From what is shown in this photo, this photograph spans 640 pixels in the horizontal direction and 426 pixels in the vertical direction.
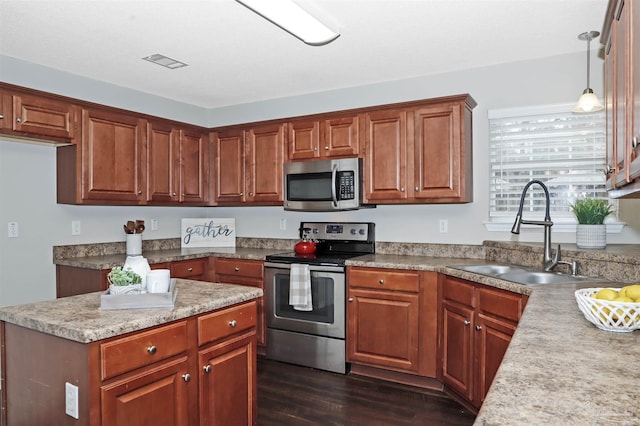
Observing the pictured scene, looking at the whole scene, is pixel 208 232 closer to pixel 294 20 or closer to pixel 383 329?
pixel 383 329

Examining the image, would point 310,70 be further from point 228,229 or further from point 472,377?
point 472,377

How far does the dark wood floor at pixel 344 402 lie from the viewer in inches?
107

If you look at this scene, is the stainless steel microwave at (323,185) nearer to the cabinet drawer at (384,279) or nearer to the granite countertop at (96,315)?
the cabinet drawer at (384,279)

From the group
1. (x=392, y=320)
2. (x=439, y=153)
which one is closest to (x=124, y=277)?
(x=392, y=320)

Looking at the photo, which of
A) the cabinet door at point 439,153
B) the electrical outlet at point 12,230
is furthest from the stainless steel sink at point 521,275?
the electrical outlet at point 12,230

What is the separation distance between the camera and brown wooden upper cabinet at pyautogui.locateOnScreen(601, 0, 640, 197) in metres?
1.19

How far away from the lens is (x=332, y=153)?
3848 mm

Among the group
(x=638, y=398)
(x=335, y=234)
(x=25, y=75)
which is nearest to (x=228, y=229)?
(x=335, y=234)

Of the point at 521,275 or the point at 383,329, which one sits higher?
the point at 521,275

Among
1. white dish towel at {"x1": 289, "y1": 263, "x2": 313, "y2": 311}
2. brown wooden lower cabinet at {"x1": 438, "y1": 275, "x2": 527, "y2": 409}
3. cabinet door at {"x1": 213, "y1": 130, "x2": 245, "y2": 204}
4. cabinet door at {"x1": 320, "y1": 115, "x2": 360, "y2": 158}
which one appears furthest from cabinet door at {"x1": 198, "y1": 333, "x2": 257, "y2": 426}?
cabinet door at {"x1": 213, "y1": 130, "x2": 245, "y2": 204}

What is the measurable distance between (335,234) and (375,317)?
1004 millimetres

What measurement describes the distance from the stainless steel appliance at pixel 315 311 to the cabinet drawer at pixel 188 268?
2.27ft

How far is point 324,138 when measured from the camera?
389 centimetres

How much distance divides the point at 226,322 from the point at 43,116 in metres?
2.27
